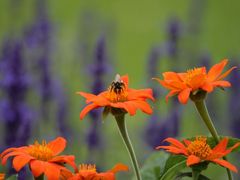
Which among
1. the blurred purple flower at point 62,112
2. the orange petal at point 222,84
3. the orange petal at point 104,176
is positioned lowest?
the orange petal at point 104,176

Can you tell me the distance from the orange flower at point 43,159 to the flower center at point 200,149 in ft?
0.55

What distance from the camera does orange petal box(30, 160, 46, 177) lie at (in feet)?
2.84

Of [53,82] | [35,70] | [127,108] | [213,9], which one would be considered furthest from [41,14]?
[213,9]

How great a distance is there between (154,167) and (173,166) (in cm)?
15

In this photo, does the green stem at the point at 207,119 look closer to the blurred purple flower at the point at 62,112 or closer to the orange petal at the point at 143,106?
the orange petal at the point at 143,106

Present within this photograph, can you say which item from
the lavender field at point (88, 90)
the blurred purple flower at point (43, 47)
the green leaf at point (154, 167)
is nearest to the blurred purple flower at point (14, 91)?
the lavender field at point (88, 90)

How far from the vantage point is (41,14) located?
142 inches

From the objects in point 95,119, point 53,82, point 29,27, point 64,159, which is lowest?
point 64,159

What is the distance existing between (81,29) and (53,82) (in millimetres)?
1151

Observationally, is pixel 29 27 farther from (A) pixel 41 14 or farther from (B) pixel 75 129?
(B) pixel 75 129

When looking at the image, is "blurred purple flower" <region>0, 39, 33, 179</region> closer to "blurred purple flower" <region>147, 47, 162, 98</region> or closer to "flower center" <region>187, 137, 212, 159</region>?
"blurred purple flower" <region>147, 47, 162, 98</region>

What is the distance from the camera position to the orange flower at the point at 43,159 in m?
0.87

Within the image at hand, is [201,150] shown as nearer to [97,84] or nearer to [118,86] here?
[118,86]

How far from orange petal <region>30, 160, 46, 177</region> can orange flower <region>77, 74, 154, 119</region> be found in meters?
0.11
